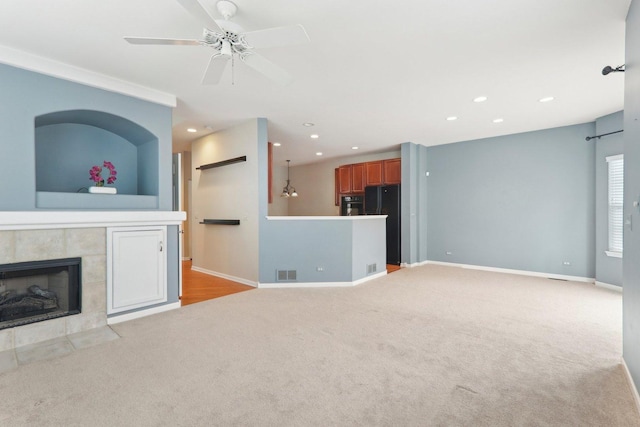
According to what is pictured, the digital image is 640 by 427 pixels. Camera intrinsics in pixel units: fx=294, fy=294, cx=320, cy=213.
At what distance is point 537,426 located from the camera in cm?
163

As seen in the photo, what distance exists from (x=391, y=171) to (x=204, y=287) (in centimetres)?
465

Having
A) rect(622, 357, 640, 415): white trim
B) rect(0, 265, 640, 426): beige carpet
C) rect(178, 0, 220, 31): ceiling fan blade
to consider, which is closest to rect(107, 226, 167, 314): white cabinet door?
rect(0, 265, 640, 426): beige carpet

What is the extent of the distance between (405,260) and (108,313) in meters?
5.16

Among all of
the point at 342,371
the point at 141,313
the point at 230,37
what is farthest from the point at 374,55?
the point at 141,313

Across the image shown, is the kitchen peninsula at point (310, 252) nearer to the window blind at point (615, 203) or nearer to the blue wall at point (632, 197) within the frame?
the blue wall at point (632, 197)

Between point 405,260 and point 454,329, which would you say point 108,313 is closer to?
point 454,329

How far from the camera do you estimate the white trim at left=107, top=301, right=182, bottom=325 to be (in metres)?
3.15

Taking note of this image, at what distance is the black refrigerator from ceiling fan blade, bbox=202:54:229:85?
4.83 m

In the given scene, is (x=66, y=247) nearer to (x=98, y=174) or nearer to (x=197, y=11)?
(x=98, y=174)

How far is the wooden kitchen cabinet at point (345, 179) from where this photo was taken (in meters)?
7.75

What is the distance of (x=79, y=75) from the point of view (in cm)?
298

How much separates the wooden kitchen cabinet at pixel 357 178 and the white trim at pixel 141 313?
5032mm

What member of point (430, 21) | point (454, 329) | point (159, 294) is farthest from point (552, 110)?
point (159, 294)

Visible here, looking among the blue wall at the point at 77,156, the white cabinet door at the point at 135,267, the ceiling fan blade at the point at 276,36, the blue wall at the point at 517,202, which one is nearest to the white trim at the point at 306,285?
the white cabinet door at the point at 135,267
